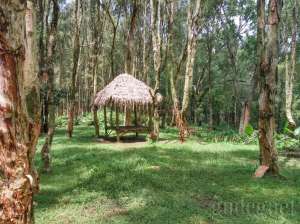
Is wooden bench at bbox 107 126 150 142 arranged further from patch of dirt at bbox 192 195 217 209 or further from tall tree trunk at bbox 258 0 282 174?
patch of dirt at bbox 192 195 217 209

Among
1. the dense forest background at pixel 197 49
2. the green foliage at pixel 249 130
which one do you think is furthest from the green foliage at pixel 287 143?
the dense forest background at pixel 197 49

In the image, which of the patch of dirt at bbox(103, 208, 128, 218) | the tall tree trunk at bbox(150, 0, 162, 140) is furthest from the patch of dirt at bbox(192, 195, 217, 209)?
the tall tree trunk at bbox(150, 0, 162, 140)

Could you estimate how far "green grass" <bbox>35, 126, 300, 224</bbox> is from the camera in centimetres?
706

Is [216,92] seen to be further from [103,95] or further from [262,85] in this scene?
[262,85]

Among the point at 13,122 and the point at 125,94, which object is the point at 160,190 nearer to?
the point at 13,122

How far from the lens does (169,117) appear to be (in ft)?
108

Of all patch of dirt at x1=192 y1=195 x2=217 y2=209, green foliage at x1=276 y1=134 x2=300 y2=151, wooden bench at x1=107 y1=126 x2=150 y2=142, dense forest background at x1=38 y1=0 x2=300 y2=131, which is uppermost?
dense forest background at x1=38 y1=0 x2=300 y2=131

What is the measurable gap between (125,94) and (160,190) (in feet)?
37.4

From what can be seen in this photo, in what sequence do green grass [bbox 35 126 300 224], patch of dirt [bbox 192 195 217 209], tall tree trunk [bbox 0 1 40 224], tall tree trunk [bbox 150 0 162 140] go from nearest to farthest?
tall tree trunk [bbox 0 1 40 224] < green grass [bbox 35 126 300 224] < patch of dirt [bbox 192 195 217 209] < tall tree trunk [bbox 150 0 162 140]

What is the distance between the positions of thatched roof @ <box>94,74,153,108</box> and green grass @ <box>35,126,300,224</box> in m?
6.13

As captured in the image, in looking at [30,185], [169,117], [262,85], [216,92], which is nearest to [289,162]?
[262,85]

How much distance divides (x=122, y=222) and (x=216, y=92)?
3136 cm

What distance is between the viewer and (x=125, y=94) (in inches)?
783

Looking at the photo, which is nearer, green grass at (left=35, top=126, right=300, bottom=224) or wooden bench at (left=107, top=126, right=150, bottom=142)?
green grass at (left=35, top=126, right=300, bottom=224)
